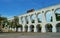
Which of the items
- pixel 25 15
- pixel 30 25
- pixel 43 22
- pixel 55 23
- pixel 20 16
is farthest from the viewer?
pixel 20 16

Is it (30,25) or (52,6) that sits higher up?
(52,6)

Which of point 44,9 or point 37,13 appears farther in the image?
point 37,13

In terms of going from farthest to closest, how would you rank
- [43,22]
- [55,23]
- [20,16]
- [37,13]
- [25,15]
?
1. [20,16]
2. [25,15]
3. [37,13]
4. [43,22]
5. [55,23]

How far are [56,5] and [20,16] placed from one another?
22549 mm

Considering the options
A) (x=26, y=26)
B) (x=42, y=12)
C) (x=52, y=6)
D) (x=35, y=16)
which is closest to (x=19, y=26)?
(x=26, y=26)

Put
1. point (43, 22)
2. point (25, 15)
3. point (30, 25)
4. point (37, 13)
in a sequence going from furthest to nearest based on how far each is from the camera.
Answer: point (25, 15) < point (30, 25) < point (37, 13) < point (43, 22)

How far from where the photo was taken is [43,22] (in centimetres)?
4178

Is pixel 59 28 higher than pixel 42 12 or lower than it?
lower

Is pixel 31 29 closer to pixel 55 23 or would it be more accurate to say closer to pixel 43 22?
pixel 43 22

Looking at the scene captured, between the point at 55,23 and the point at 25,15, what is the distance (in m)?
18.5

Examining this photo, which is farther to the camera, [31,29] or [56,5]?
[31,29]

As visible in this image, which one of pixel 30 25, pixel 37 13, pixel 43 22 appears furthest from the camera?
pixel 30 25

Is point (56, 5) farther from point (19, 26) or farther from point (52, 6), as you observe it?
point (19, 26)

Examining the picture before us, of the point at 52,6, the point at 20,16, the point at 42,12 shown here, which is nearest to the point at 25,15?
the point at 20,16
